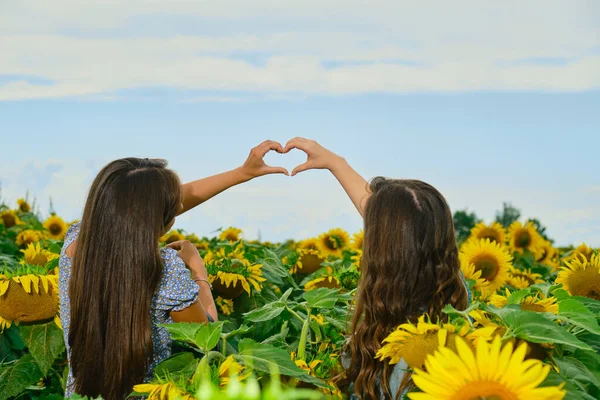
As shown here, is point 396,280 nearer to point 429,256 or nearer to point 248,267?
point 429,256

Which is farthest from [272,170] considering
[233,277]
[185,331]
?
[185,331]

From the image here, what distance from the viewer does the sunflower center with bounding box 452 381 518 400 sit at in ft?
4.98

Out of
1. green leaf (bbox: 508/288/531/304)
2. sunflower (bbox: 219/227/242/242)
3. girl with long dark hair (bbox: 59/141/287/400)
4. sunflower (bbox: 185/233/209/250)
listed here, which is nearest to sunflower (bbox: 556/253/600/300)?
green leaf (bbox: 508/288/531/304)

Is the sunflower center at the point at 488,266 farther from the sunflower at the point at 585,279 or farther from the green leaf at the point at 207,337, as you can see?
the green leaf at the point at 207,337

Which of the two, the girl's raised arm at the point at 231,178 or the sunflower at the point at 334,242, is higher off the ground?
the girl's raised arm at the point at 231,178

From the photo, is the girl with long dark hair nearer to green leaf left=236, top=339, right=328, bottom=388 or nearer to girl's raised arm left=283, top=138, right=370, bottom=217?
girl's raised arm left=283, top=138, right=370, bottom=217

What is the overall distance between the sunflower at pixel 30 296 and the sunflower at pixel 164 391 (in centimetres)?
150

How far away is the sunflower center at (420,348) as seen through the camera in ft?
6.23

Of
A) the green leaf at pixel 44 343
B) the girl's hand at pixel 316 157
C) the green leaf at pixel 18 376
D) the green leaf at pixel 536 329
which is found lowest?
the green leaf at pixel 18 376

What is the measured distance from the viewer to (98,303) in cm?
281

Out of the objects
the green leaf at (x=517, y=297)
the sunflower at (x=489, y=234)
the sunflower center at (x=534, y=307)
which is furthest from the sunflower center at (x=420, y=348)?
the sunflower at (x=489, y=234)

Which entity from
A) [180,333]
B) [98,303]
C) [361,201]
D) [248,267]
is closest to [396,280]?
[361,201]

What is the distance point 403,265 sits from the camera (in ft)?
8.53

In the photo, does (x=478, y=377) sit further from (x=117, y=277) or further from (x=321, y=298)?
(x=117, y=277)
